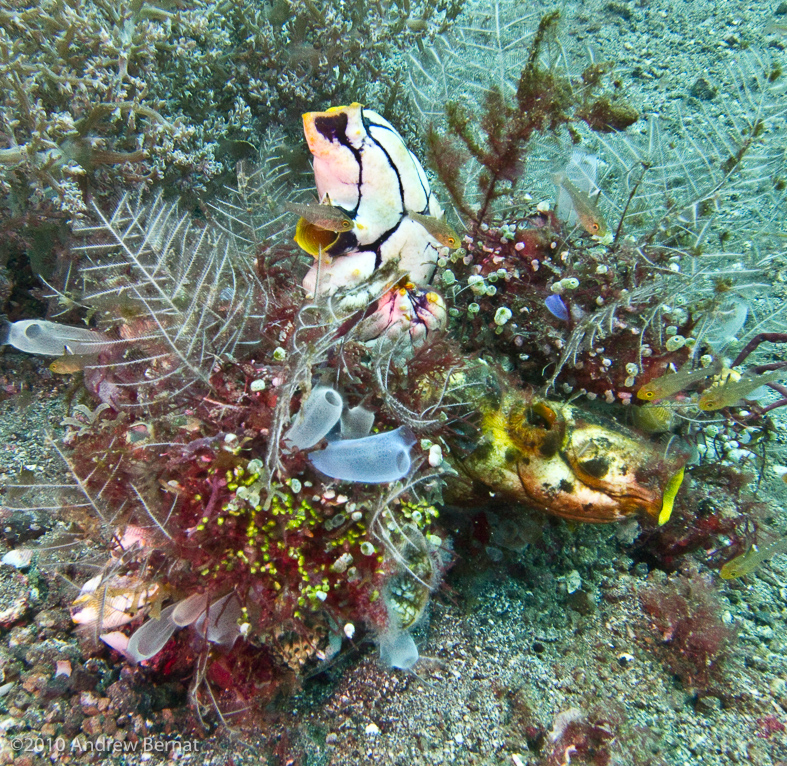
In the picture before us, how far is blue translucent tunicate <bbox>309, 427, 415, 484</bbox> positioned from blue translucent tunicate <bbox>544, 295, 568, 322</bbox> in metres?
1.47

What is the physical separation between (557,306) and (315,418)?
181 cm

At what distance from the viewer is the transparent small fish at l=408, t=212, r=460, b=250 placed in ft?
9.23

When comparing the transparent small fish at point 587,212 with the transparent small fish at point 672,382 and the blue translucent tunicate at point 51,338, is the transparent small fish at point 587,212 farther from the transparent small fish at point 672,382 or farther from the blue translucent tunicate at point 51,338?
the blue translucent tunicate at point 51,338

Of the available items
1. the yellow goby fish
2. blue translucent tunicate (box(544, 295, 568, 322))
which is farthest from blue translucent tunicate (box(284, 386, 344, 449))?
the yellow goby fish

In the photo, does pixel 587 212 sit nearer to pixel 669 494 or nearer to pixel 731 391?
pixel 731 391

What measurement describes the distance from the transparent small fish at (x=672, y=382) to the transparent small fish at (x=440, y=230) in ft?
4.81

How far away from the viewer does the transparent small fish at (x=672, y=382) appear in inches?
96.3

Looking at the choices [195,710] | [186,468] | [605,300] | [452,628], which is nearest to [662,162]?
[605,300]

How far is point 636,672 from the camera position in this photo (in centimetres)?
252

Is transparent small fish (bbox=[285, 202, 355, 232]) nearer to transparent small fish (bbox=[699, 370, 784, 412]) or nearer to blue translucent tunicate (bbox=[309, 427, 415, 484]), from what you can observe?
blue translucent tunicate (bbox=[309, 427, 415, 484])

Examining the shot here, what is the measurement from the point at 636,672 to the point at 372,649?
60.6 inches

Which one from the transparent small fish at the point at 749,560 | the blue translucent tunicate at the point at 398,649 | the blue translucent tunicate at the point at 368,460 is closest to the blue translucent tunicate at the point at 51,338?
the blue translucent tunicate at the point at 368,460

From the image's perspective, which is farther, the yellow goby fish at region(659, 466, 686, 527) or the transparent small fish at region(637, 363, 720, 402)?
the transparent small fish at region(637, 363, 720, 402)

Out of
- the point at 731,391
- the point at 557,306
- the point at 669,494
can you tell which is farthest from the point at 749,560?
the point at 557,306
